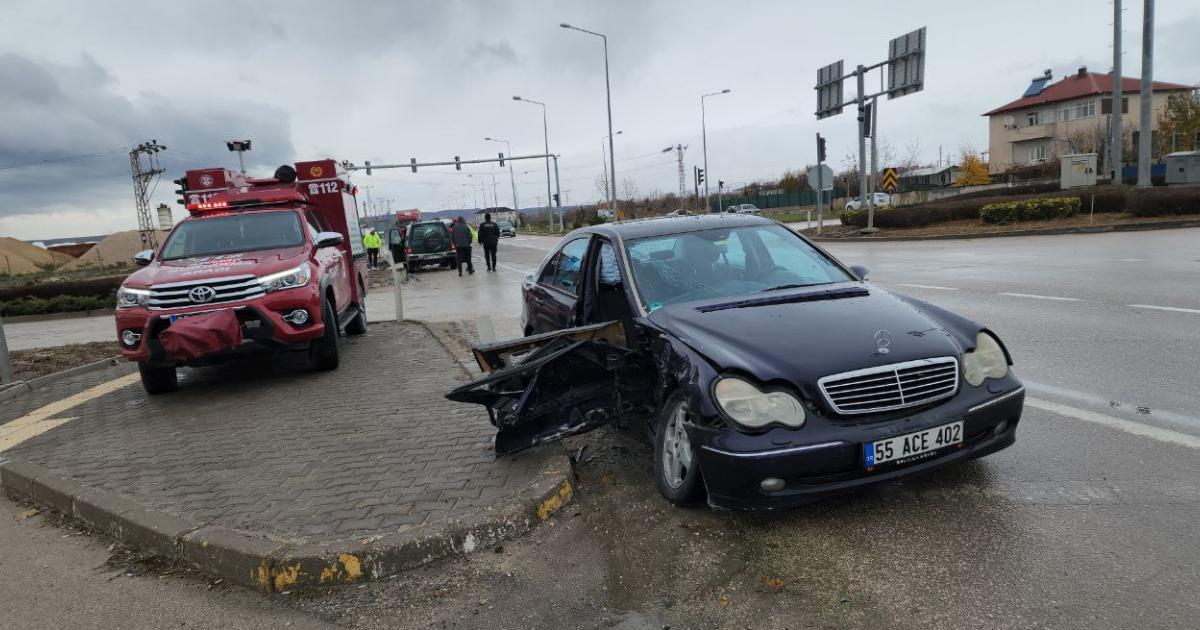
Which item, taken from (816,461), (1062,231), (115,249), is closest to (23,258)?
(115,249)

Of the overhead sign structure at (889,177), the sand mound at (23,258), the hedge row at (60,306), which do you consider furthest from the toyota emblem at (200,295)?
the sand mound at (23,258)

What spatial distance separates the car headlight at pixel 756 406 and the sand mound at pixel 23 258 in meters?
55.5

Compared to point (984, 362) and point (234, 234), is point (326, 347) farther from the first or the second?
point (984, 362)

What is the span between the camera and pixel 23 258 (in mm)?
50031

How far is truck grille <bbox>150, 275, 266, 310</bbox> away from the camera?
696cm

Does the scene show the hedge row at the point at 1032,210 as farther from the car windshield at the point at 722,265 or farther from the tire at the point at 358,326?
the car windshield at the point at 722,265

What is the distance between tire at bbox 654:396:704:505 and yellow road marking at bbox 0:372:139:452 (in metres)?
5.75

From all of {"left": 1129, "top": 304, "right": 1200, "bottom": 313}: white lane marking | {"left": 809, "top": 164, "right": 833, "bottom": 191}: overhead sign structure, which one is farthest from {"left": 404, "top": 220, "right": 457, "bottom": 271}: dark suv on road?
{"left": 1129, "top": 304, "right": 1200, "bottom": 313}: white lane marking

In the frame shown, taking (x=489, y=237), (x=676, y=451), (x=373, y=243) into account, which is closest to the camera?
(x=676, y=451)

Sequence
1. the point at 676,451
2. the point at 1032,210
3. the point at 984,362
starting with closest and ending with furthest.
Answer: the point at 984,362 < the point at 676,451 < the point at 1032,210

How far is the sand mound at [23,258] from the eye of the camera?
47.6 meters

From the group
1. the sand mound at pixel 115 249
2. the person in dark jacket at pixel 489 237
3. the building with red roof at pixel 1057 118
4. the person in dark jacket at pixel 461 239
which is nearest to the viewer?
the person in dark jacket at pixel 461 239

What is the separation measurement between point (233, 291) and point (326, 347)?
1191 millimetres

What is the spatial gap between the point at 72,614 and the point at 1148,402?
632cm
